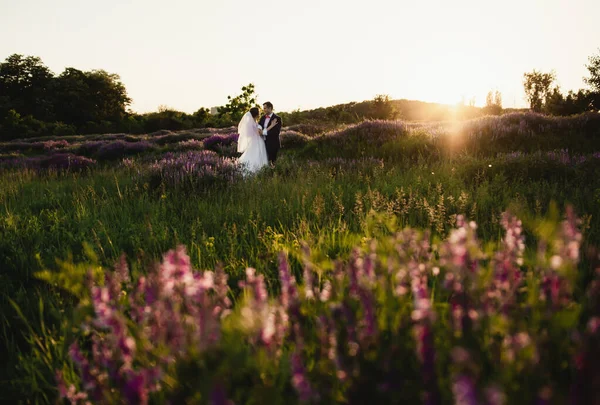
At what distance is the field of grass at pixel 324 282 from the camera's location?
4.01ft

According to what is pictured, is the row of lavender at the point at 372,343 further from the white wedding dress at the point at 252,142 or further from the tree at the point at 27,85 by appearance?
the tree at the point at 27,85

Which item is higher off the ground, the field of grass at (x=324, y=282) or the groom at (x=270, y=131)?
the groom at (x=270, y=131)

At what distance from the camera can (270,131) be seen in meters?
13.3

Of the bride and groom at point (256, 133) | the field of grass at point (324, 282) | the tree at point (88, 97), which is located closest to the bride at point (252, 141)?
the bride and groom at point (256, 133)

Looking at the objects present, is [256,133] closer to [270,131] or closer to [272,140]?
[270,131]

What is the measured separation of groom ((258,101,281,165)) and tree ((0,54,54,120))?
49.3 metres

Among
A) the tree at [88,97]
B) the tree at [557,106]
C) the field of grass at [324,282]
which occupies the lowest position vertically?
the field of grass at [324,282]

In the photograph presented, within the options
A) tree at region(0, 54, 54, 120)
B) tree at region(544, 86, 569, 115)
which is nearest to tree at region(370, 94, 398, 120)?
tree at region(544, 86, 569, 115)

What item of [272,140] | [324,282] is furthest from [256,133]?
[324,282]

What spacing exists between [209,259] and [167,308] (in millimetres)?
2253

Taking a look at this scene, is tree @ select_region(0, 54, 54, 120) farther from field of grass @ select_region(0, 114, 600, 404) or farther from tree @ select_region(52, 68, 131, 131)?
field of grass @ select_region(0, 114, 600, 404)

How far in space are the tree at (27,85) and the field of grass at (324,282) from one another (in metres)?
52.5

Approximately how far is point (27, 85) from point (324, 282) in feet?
227

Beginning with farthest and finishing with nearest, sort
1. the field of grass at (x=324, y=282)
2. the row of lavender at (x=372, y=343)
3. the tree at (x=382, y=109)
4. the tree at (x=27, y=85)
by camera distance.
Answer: the tree at (x=27, y=85) < the tree at (x=382, y=109) < the field of grass at (x=324, y=282) < the row of lavender at (x=372, y=343)
